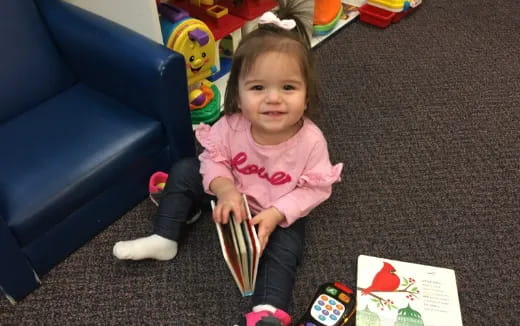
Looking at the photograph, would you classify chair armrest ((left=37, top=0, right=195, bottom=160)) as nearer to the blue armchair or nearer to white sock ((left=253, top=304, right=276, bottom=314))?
the blue armchair

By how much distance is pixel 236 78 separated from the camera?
3.55ft

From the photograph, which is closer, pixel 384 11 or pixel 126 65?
pixel 126 65

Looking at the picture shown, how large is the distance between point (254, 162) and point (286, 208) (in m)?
0.16

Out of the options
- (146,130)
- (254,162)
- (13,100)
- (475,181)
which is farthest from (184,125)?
(475,181)

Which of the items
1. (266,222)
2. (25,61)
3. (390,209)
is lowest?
(390,209)

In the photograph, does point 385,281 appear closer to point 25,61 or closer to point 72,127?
point 72,127

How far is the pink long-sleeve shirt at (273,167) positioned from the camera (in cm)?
111

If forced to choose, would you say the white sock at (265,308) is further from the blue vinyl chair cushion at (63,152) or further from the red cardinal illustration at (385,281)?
the blue vinyl chair cushion at (63,152)

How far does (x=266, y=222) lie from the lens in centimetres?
106

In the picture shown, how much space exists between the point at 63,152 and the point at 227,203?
47 centimetres

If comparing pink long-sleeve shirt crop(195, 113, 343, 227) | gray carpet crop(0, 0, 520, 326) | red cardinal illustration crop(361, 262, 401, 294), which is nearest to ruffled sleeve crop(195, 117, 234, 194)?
pink long-sleeve shirt crop(195, 113, 343, 227)

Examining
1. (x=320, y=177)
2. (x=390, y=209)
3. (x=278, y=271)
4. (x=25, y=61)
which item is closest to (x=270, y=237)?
(x=278, y=271)

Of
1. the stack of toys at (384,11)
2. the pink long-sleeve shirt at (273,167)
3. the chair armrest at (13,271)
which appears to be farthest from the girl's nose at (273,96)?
the stack of toys at (384,11)

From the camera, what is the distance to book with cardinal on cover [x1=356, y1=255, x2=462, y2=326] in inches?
44.7
